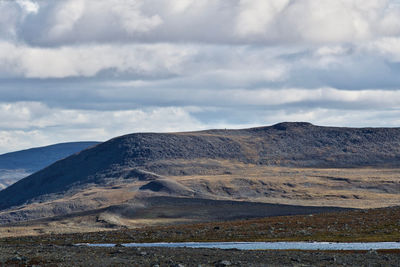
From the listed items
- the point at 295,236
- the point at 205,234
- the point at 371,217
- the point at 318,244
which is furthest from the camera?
the point at 371,217

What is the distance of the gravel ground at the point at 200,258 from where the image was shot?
223 ft

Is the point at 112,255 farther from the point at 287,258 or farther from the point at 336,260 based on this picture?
the point at 336,260

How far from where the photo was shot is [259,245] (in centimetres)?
10125

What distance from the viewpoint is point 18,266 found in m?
67.8

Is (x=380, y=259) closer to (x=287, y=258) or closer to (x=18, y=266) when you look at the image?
(x=287, y=258)

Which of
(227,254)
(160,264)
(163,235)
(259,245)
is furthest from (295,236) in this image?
(160,264)

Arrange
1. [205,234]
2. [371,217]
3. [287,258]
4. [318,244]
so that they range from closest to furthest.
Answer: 1. [287,258]
2. [318,244]
3. [205,234]
4. [371,217]

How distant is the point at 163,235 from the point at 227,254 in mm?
49586

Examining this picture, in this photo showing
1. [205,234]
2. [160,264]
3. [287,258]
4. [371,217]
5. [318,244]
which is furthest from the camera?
[371,217]

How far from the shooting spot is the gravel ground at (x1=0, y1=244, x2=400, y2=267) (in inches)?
2677

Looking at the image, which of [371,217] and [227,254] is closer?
[227,254]

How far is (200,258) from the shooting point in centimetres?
7306

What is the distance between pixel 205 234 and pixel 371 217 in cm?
3650

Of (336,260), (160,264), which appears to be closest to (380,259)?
(336,260)
